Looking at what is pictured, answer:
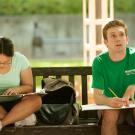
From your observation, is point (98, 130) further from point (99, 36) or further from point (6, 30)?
point (6, 30)

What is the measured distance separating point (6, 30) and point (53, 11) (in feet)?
12.1

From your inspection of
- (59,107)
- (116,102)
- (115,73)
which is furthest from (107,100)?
(59,107)

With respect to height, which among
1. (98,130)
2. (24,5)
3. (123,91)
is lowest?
(98,130)

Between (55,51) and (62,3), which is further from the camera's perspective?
(62,3)

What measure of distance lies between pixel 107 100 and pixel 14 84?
88cm

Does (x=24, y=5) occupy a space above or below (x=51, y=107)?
above

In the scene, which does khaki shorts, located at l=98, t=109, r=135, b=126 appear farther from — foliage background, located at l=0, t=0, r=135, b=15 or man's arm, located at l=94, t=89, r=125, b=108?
foliage background, located at l=0, t=0, r=135, b=15

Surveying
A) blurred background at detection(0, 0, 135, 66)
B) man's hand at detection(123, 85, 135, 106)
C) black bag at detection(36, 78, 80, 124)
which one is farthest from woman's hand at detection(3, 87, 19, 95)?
blurred background at detection(0, 0, 135, 66)

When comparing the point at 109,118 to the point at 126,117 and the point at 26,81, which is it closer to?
the point at 126,117

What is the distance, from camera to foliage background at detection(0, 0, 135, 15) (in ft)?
70.1

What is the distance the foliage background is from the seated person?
54.7 ft

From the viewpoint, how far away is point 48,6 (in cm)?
2200

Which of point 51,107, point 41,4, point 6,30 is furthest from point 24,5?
point 51,107

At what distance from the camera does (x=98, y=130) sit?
4.36 m
